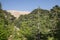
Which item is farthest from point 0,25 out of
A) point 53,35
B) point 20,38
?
point 53,35

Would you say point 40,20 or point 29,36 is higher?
point 40,20

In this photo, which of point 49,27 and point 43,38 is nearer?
point 43,38

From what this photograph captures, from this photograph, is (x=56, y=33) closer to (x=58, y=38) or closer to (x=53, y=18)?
(x=58, y=38)

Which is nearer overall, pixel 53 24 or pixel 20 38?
pixel 20 38

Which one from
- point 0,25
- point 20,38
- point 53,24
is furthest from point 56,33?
point 0,25

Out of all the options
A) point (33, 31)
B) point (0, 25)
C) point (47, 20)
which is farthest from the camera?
point (47, 20)

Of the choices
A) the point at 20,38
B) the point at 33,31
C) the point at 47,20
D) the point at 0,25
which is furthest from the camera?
the point at 47,20

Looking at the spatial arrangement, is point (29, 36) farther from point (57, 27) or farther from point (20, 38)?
point (57, 27)

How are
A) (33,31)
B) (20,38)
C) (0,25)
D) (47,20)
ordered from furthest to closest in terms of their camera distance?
(47,20) < (33,31) < (20,38) < (0,25)

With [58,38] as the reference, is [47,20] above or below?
above
